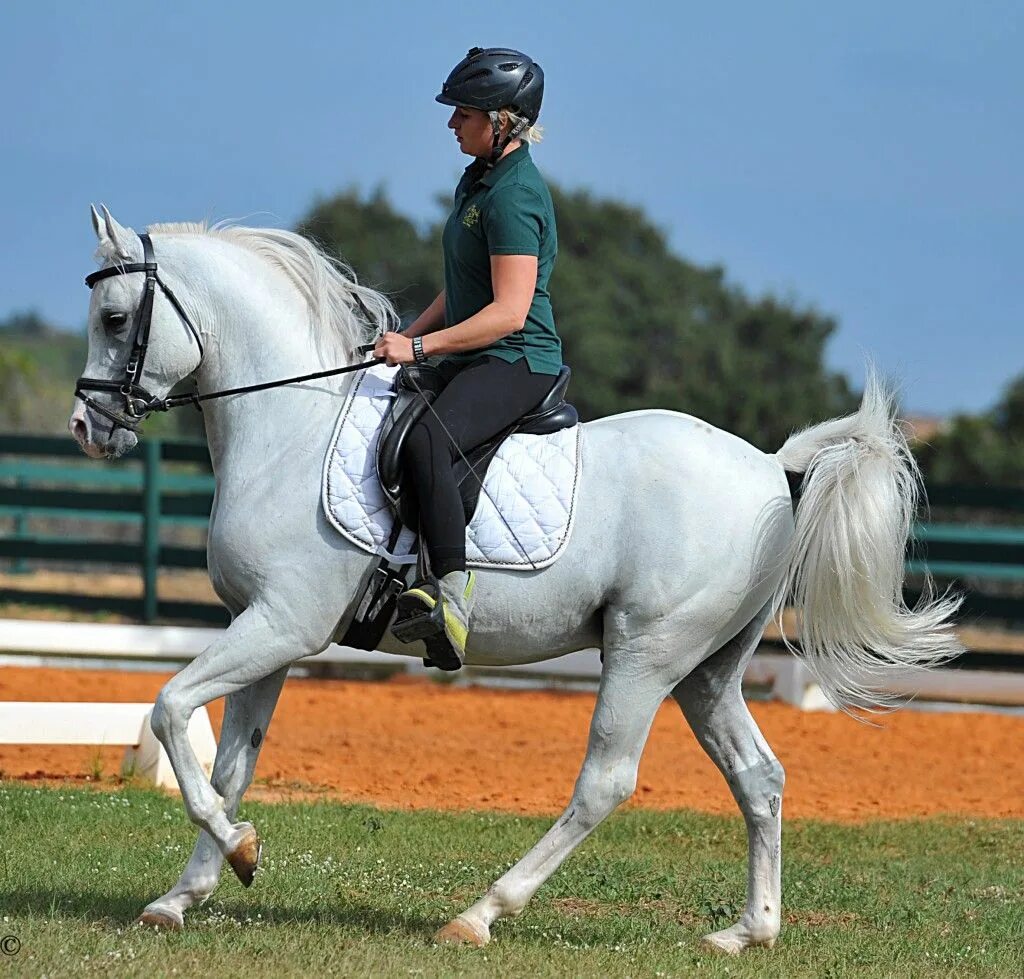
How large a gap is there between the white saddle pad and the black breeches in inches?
4.6

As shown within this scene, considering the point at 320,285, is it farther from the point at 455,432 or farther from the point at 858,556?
the point at 858,556

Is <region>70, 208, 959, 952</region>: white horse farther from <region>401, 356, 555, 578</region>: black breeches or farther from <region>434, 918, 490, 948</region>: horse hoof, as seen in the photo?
<region>401, 356, 555, 578</region>: black breeches

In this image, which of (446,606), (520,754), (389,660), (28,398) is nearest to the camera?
(446,606)

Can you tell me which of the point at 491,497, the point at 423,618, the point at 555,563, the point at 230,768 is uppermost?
the point at 491,497

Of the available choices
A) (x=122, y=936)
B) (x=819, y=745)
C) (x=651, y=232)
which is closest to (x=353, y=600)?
(x=122, y=936)

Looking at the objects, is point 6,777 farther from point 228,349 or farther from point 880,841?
point 880,841

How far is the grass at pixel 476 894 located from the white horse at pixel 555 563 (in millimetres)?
296

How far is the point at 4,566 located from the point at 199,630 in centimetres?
567

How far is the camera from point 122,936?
517 centimetres

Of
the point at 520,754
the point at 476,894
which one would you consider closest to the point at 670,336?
the point at 520,754

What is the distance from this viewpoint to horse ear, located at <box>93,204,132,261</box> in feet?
17.6

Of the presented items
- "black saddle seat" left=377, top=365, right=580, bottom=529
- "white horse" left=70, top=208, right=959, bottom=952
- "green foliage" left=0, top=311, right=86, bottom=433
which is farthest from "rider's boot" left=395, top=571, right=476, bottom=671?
"green foliage" left=0, top=311, right=86, bottom=433

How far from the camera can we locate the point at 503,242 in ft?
17.2

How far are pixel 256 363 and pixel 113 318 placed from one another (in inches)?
20.6
